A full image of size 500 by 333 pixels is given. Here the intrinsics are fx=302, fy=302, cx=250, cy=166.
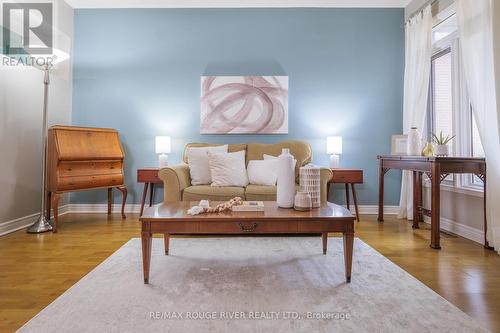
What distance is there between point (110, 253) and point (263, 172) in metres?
1.64

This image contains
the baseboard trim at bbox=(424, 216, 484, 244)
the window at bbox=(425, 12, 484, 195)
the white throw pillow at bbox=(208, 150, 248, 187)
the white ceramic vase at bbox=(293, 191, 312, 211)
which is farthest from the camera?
the white throw pillow at bbox=(208, 150, 248, 187)

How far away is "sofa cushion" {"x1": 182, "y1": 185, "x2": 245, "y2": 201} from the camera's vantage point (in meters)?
2.92

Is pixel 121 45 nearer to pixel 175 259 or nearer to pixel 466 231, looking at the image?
pixel 175 259

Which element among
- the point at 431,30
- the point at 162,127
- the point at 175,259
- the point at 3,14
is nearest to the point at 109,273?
the point at 175,259

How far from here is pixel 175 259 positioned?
88.7 inches

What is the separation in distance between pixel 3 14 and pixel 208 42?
221cm

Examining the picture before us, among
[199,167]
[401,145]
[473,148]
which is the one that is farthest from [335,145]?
[199,167]

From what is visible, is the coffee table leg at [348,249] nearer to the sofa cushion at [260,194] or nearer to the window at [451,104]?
the sofa cushion at [260,194]

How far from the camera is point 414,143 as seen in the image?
10.8 feet

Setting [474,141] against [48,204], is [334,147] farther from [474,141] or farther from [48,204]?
[48,204]

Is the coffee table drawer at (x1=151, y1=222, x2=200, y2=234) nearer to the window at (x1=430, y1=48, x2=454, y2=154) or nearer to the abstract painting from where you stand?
the abstract painting

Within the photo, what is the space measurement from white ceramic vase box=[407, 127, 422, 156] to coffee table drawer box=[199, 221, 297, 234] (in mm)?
2230

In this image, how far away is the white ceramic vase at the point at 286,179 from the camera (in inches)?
78.5

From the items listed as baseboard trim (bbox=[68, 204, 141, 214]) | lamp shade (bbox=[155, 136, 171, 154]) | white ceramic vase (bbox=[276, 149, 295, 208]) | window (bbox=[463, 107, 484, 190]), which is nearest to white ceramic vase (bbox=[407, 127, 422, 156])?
window (bbox=[463, 107, 484, 190])
